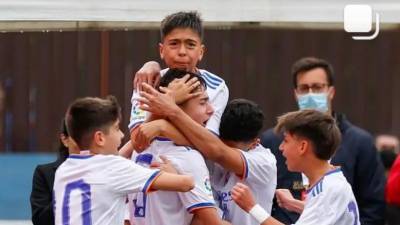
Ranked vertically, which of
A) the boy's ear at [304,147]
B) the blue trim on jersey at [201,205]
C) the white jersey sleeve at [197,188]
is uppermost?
the boy's ear at [304,147]

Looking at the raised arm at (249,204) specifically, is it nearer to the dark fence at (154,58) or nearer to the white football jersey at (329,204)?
the white football jersey at (329,204)

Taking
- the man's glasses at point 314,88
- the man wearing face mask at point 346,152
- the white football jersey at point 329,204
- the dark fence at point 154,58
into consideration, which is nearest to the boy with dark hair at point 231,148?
the white football jersey at point 329,204

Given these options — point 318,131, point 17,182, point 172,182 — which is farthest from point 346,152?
point 17,182

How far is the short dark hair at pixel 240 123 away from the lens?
13.3 feet

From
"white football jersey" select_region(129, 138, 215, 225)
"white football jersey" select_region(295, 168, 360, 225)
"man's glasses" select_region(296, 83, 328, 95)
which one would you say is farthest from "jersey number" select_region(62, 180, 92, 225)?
"man's glasses" select_region(296, 83, 328, 95)

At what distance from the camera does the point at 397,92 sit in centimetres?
620

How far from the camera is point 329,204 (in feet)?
12.0

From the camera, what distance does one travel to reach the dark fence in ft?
19.0

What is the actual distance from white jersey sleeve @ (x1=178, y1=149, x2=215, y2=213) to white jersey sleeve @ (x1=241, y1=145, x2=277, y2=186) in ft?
0.67

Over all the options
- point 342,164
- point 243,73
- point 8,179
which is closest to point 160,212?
point 342,164

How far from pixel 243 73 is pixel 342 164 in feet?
3.86

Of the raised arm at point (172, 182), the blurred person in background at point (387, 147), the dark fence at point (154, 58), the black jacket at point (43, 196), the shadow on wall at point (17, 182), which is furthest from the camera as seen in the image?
the blurred person in background at point (387, 147)

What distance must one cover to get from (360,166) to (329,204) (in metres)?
1.39

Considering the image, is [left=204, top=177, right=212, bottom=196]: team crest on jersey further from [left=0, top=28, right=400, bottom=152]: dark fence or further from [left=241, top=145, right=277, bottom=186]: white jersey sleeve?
[left=0, top=28, right=400, bottom=152]: dark fence
